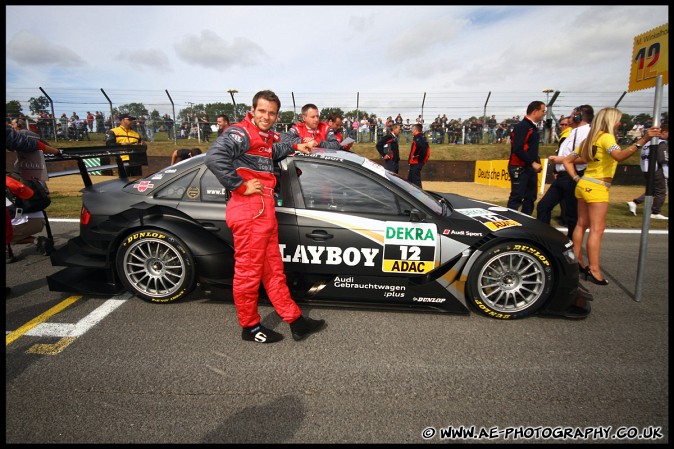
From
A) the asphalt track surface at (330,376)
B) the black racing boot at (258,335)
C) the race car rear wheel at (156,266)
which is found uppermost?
the race car rear wheel at (156,266)

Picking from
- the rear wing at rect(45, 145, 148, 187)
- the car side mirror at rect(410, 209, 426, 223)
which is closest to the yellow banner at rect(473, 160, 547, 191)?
the car side mirror at rect(410, 209, 426, 223)

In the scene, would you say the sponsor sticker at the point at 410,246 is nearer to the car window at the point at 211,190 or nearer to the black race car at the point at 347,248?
the black race car at the point at 347,248

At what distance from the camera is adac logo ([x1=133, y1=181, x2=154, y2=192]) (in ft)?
11.0

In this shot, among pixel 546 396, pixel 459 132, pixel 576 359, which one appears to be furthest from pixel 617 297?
pixel 459 132

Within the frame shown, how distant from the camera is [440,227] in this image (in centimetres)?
294

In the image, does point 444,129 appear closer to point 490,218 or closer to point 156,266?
point 490,218

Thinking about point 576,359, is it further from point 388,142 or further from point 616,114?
point 388,142

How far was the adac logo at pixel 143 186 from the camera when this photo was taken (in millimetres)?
3340

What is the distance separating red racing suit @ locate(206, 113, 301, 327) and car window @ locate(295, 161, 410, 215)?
50 centimetres

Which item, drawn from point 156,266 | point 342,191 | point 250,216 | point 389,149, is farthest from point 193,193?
point 389,149

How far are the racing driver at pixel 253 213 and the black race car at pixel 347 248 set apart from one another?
365mm

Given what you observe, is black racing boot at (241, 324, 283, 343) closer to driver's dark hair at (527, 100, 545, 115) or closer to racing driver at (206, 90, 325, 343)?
racing driver at (206, 90, 325, 343)

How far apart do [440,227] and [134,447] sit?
240cm

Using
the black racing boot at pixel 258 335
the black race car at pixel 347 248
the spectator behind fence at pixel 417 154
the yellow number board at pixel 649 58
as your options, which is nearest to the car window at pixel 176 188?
the black race car at pixel 347 248
